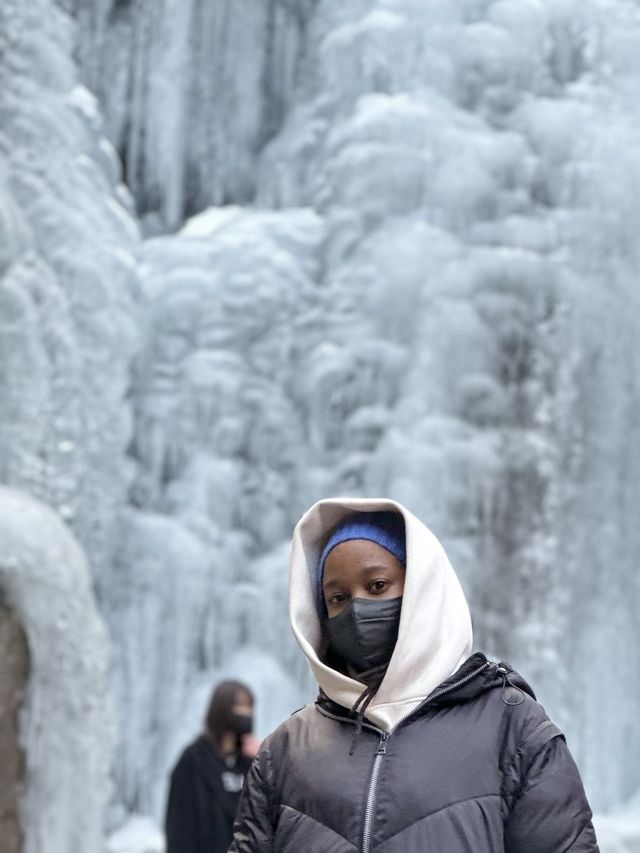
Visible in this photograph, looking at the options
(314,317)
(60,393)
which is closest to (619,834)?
(314,317)

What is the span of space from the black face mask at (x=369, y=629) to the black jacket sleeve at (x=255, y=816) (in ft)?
0.54

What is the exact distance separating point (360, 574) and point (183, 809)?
272cm

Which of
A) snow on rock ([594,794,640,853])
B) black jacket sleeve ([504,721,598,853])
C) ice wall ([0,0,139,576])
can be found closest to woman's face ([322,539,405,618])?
black jacket sleeve ([504,721,598,853])

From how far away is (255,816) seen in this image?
168 cm

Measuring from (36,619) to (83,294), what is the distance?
73.3 inches

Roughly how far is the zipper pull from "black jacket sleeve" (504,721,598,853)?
138 millimetres

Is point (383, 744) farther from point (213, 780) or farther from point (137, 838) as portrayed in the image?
point (137, 838)

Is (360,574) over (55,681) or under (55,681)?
over

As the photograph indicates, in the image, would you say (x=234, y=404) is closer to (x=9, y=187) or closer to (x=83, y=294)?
(x=83, y=294)

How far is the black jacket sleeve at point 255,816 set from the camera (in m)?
1.67

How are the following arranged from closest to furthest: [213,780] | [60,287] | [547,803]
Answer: [547,803], [213,780], [60,287]

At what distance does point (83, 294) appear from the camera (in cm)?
752

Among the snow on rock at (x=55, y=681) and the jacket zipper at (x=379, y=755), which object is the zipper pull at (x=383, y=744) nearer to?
the jacket zipper at (x=379, y=755)

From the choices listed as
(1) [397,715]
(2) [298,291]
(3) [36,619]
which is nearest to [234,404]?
(2) [298,291]
